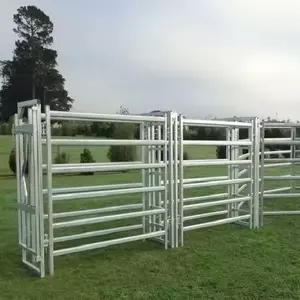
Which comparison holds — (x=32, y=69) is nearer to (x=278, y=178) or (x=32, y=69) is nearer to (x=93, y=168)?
(x=278, y=178)

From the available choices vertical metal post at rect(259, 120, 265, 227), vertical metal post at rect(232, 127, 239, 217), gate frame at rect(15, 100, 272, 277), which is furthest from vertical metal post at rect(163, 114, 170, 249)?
vertical metal post at rect(259, 120, 265, 227)

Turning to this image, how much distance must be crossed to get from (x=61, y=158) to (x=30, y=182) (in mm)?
11618

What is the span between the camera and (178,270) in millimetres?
3863

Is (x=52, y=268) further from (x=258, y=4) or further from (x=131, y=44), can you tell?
(x=131, y=44)

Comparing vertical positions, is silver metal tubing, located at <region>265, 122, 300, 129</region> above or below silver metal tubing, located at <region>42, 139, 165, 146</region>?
above

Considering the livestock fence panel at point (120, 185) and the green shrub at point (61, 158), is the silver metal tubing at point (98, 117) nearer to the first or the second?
the livestock fence panel at point (120, 185)

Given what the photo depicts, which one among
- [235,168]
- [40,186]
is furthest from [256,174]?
[40,186]

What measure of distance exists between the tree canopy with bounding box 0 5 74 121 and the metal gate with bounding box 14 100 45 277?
2121 cm

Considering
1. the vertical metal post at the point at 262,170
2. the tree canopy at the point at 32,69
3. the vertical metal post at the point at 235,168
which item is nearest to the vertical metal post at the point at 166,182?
the vertical metal post at the point at 235,168

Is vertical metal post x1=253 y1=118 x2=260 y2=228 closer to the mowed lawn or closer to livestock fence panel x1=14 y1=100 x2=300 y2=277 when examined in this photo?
livestock fence panel x1=14 y1=100 x2=300 y2=277

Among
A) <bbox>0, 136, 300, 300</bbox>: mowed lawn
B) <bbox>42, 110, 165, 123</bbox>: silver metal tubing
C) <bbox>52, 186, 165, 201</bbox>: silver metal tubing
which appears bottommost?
<bbox>0, 136, 300, 300</bbox>: mowed lawn

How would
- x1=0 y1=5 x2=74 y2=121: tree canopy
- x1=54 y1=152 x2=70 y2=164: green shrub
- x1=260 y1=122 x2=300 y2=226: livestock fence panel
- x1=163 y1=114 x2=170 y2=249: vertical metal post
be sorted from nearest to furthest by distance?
x1=163 y1=114 x2=170 y2=249: vertical metal post → x1=260 y1=122 x2=300 y2=226: livestock fence panel → x1=54 y1=152 x2=70 y2=164: green shrub → x1=0 y1=5 x2=74 y2=121: tree canopy

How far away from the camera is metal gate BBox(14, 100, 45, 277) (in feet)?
11.6

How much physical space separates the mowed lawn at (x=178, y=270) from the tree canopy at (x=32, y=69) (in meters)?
20.9
